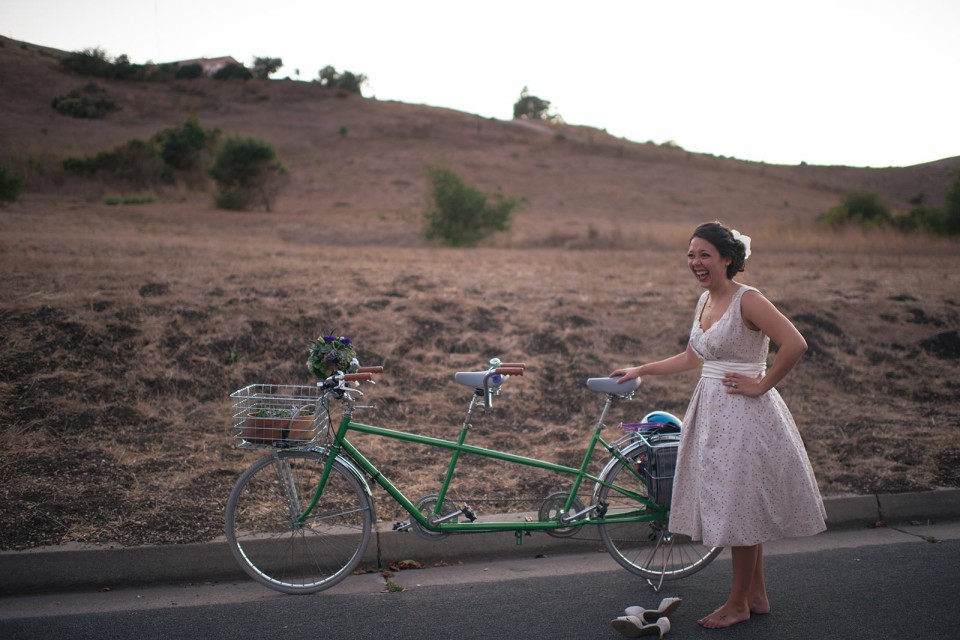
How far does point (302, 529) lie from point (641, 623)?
204 cm

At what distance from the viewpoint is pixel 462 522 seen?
4.71 metres

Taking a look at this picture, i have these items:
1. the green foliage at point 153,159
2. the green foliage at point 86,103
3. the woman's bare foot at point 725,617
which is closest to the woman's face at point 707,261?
the woman's bare foot at point 725,617

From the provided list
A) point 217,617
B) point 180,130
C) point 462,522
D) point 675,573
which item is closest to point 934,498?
point 675,573

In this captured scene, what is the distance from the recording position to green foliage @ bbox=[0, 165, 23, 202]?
21.6 metres

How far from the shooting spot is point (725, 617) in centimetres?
416

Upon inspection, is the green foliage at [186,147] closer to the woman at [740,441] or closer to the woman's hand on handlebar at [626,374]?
the woman's hand on handlebar at [626,374]

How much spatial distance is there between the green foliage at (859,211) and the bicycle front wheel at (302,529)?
3248cm

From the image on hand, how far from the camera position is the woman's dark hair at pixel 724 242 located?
13.3ft

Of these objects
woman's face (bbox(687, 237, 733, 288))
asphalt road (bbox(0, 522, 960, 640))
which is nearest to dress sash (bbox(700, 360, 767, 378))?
woman's face (bbox(687, 237, 733, 288))

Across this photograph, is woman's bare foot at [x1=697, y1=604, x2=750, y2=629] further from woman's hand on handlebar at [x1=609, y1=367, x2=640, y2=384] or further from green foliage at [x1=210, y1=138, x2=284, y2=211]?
green foliage at [x1=210, y1=138, x2=284, y2=211]

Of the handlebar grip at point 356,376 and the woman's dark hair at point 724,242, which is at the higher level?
the woman's dark hair at point 724,242

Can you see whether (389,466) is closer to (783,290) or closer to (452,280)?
(452,280)

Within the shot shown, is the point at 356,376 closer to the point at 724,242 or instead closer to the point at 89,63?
the point at 724,242

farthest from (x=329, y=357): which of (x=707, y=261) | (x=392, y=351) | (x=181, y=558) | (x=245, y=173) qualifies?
(x=245, y=173)
